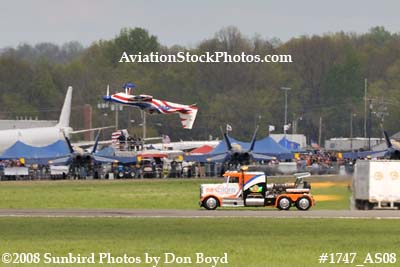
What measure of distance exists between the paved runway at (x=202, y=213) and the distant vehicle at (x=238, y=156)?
65.1 m

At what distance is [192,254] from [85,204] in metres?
32.6

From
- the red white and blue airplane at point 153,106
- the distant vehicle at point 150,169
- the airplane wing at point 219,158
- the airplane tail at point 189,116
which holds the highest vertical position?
the red white and blue airplane at point 153,106

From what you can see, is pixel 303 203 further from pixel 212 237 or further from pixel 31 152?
pixel 31 152

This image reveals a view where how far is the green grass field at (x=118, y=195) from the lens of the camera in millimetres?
66312

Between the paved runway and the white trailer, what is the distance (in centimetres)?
168

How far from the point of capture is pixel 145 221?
168 feet

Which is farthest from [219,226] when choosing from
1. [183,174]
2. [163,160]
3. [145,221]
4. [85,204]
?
[163,160]

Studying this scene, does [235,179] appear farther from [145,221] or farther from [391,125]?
[391,125]

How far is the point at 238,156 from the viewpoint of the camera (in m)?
126

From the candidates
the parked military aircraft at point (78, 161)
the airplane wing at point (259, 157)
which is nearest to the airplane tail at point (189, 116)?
the airplane wing at point (259, 157)

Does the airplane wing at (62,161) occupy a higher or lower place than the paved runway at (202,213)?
higher

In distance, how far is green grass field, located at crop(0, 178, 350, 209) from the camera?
66.3 meters

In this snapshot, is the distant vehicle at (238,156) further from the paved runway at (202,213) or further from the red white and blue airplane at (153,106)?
the paved runway at (202,213)

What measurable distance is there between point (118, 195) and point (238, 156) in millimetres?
46589
